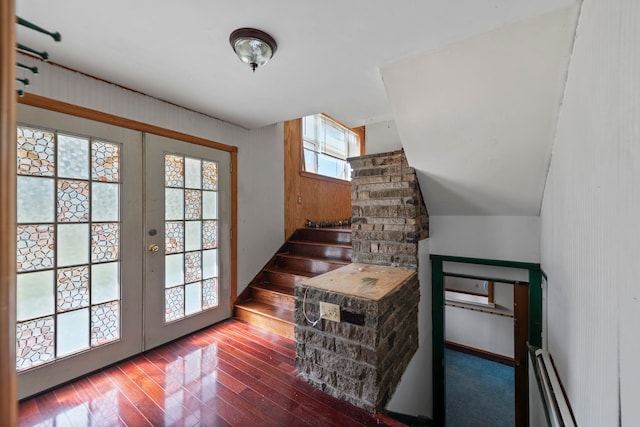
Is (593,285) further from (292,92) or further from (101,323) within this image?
(101,323)

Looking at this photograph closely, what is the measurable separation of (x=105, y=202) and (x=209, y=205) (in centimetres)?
83

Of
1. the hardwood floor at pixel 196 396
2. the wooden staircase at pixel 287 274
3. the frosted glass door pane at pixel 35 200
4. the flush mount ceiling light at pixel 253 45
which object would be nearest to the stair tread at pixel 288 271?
the wooden staircase at pixel 287 274

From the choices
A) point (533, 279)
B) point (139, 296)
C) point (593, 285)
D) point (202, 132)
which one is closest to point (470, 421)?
point (533, 279)

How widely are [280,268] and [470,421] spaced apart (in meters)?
3.15

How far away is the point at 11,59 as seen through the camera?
13.8 inches

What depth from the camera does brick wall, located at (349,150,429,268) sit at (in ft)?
7.27

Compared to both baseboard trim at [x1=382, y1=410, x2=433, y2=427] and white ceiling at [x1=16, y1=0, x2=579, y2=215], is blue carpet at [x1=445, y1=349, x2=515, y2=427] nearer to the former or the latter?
baseboard trim at [x1=382, y1=410, x2=433, y2=427]

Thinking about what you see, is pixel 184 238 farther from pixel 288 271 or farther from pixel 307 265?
pixel 307 265

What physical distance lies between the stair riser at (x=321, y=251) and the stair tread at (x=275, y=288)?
1.73 feet

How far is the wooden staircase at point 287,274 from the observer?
8.59ft

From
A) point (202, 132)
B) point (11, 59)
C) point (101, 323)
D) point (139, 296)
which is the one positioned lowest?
point (101, 323)

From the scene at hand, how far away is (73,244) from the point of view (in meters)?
1.80

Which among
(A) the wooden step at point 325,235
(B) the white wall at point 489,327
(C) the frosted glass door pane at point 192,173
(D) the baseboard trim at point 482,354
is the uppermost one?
(C) the frosted glass door pane at point 192,173

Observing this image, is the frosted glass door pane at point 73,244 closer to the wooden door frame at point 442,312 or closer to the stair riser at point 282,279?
the stair riser at point 282,279
